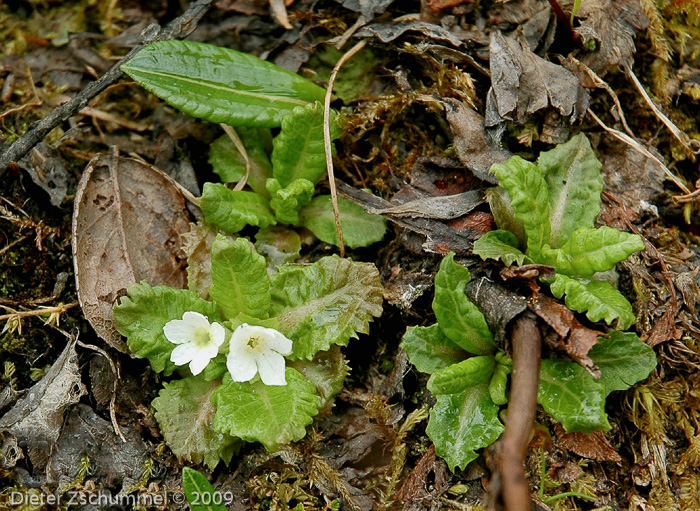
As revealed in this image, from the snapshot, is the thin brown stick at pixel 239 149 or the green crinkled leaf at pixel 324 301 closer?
the green crinkled leaf at pixel 324 301

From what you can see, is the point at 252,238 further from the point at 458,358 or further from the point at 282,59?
the point at 458,358

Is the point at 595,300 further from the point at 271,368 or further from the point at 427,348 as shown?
the point at 271,368

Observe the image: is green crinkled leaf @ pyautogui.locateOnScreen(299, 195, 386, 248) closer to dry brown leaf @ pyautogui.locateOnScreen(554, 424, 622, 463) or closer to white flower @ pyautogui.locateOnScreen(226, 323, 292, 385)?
white flower @ pyautogui.locateOnScreen(226, 323, 292, 385)

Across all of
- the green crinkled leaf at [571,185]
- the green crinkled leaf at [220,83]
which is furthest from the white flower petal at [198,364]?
the green crinkled leaf at [571,185]

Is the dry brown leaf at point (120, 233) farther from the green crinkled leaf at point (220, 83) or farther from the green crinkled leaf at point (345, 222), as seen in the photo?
the green crinkled leaf at point (345, 222)

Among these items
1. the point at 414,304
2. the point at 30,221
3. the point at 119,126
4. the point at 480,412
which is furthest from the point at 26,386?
the point at 480,412
